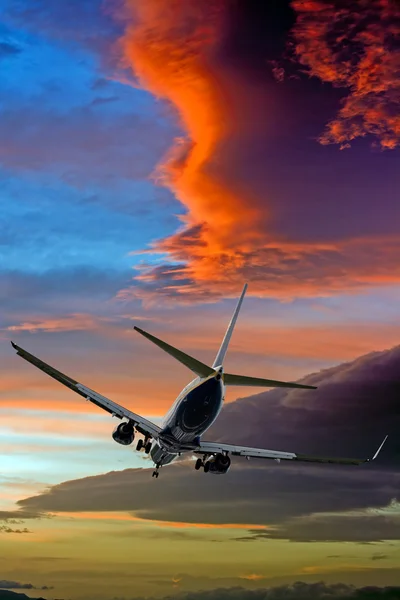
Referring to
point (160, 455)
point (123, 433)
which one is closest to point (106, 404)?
point (123, 433)

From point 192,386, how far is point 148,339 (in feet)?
31.7

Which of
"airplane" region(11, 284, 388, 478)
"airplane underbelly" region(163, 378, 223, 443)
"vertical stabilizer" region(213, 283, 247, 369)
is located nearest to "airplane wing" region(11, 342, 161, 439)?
"airplane" region(11, 284, 388, 478)

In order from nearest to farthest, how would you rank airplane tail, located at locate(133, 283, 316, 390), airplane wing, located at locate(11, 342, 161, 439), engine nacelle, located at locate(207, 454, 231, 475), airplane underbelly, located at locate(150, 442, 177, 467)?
airplane tail, located at locate(133, 283, 316, 390) → airplane wing, located at locate(11, 342, 161, 439) → airplane underbelly, located at locate(150, 442, 177, 467) → engine nacelle, located at locate(207, 454, 231, 475)

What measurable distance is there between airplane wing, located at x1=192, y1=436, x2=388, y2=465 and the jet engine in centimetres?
61

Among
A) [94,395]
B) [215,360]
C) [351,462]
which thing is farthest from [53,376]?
[351,462]

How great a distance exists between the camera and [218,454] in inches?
3364

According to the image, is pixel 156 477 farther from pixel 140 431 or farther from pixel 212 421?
pixel 212 421

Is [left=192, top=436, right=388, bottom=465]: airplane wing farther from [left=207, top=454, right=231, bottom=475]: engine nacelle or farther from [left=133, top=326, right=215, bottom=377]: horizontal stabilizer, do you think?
[left=133, top=326, right=215, bottom=377]: horizontal stabilizer

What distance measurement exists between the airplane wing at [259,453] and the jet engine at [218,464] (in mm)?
612

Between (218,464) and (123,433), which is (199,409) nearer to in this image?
(123,433)

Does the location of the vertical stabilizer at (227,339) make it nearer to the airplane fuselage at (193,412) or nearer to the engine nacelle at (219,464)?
the airplane fuselage at (193,412)

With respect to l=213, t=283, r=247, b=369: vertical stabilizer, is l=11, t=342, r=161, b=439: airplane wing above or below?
below

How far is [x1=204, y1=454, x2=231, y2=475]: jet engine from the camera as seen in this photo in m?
85.4

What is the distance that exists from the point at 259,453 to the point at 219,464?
610 centimetres
